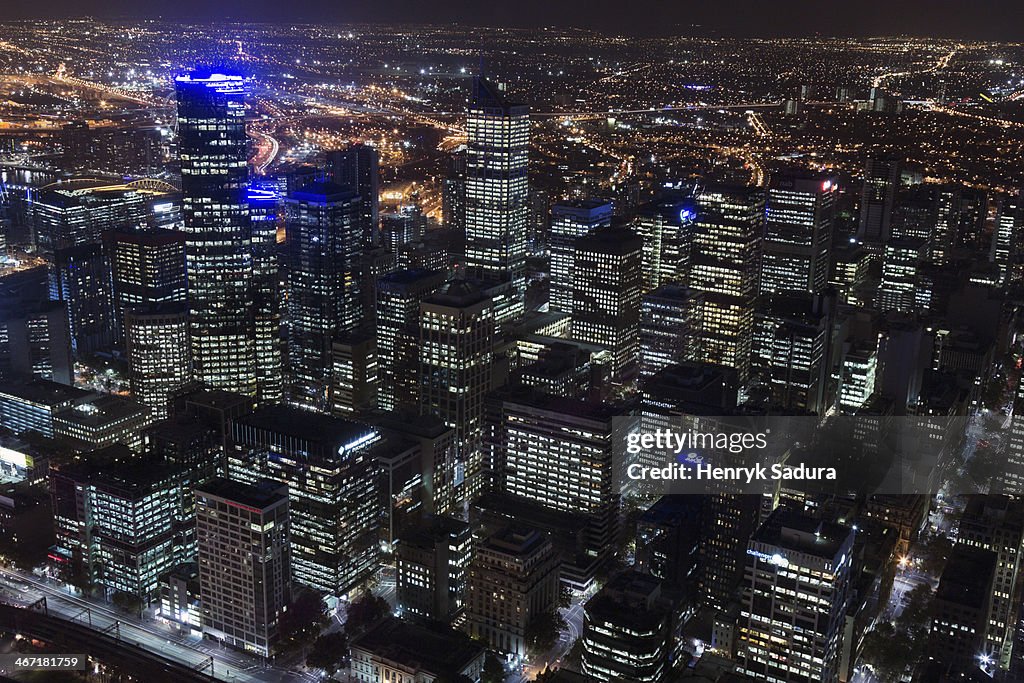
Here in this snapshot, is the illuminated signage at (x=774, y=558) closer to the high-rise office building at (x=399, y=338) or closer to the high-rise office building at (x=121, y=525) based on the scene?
the high-rise office building at (x=121, y=525)

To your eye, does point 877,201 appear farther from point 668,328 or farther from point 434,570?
point 434,570

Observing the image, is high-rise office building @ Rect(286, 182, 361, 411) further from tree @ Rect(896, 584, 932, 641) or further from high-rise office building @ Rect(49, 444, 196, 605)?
tree @ Rect(896, 584, 932, 641)

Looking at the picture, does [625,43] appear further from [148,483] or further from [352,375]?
[148,483]

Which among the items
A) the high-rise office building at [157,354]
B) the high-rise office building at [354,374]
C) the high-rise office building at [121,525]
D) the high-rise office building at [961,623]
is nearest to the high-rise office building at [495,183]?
the high-rise office building at [354,374]

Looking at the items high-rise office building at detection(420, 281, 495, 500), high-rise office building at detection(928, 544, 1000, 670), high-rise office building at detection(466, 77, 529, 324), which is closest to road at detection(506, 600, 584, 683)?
high-rise office building at detection(420, 281, 495, 500)

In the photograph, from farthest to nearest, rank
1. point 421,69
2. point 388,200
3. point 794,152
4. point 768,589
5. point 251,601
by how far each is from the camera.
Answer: point 388,200, point 794,152, point 421,69, point 251,601, point 768,589

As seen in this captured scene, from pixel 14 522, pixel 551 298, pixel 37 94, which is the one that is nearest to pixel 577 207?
pixel 551 298

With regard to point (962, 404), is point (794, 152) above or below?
above
